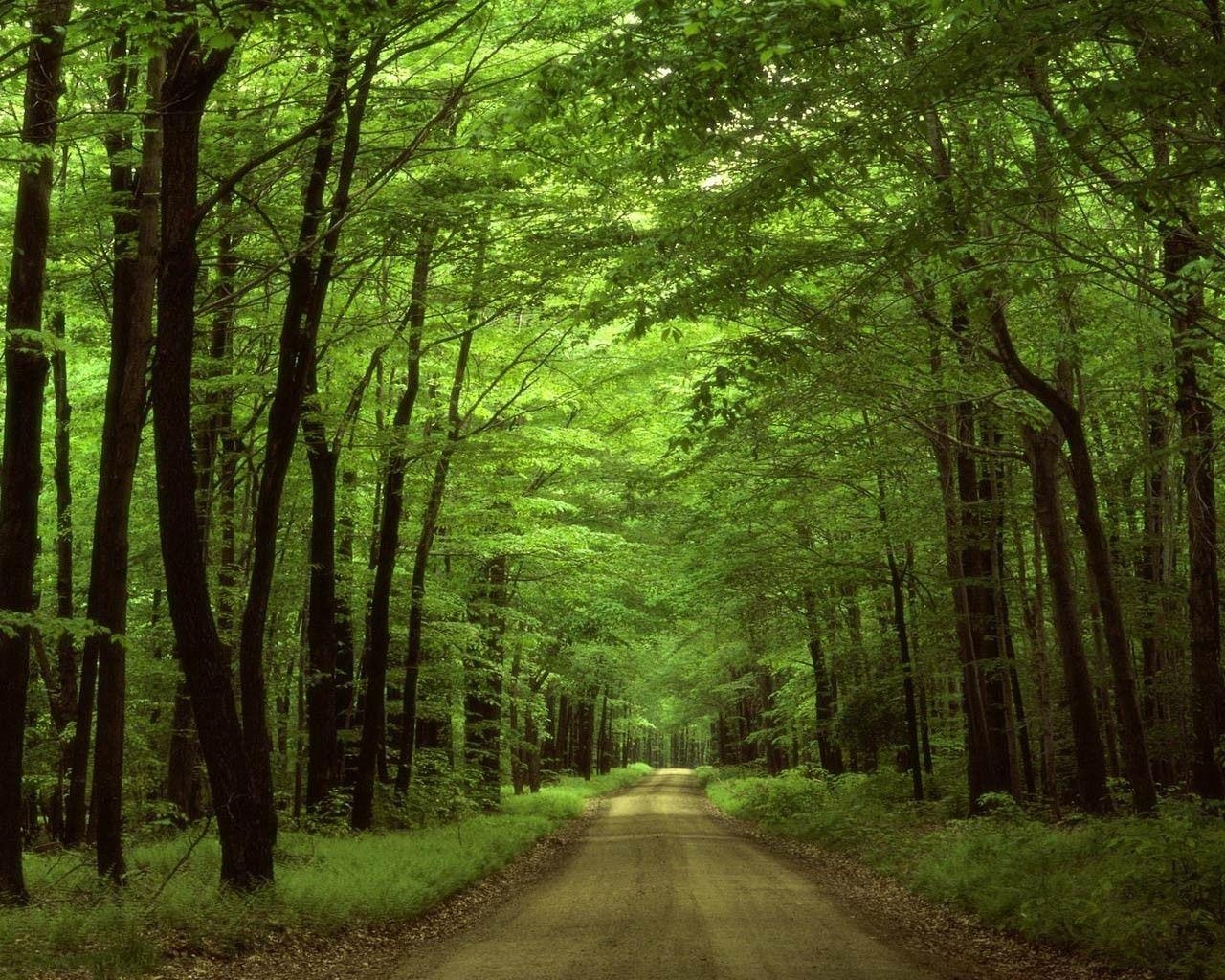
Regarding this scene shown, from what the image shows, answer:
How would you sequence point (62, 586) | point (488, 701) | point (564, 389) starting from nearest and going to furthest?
point (62, 586) → point (564, 389) → point (488, 701)

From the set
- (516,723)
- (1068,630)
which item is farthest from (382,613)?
(516,723)

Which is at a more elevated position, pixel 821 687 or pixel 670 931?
pixel 821 687

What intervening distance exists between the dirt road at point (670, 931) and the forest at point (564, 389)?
1501mm

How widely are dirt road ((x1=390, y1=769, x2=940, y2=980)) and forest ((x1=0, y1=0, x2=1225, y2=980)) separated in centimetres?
150

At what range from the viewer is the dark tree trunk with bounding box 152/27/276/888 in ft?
31.9

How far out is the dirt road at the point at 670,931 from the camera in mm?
8281

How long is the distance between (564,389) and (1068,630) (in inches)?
416

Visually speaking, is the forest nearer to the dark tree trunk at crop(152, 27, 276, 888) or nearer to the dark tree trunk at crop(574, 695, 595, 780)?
the dark tree trunk at crop(152, 27, 276, 888)

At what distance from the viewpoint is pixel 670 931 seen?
1007 cm

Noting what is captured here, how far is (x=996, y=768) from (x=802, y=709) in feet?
51.6

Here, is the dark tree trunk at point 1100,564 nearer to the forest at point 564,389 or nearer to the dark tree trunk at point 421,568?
the forest at point 564,389

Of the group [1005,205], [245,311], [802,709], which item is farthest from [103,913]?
[802,709]

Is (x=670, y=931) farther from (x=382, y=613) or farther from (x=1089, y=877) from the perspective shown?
(x=382, y=613)

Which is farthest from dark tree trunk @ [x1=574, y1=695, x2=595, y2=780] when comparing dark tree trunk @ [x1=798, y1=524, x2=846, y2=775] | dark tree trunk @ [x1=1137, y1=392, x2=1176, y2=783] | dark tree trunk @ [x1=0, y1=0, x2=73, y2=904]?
dark tree trunk @ [x1=0, y1=0, x2=73, y2=904]
